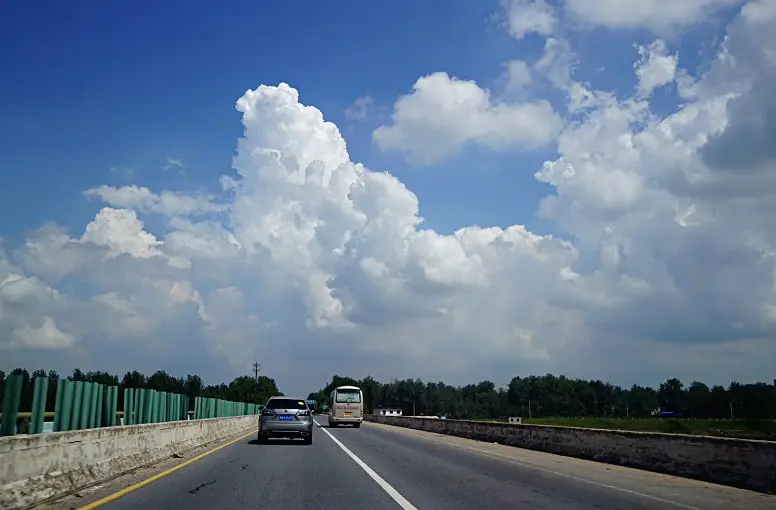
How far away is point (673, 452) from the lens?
16047 mm

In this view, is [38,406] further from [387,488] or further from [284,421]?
[284,421]

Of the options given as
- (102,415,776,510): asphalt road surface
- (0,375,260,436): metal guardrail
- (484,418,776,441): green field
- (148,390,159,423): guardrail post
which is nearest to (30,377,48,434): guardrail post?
(0,375,260,436): metal guardrail

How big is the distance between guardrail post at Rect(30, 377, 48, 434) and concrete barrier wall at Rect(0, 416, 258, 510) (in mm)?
744

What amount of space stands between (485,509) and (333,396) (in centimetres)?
4980

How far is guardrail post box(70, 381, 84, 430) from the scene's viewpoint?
14.6m

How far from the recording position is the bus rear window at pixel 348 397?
57291 mm

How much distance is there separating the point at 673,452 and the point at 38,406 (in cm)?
1369

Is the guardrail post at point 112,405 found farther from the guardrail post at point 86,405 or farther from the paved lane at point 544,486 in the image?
the paved lane at point 544,486

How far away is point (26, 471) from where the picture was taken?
10.3 metres

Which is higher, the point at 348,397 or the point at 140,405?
the point at 348,397

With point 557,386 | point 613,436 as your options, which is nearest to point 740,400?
point 557,386

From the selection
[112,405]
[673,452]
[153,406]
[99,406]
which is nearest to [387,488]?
[673,452]

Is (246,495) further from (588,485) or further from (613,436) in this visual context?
(613,436)

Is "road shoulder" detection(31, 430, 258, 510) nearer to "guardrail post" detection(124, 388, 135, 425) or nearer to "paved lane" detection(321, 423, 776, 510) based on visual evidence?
"guardrail post" detection(124, 388, 135, 425)
